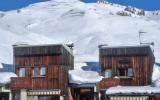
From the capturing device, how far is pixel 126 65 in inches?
1839

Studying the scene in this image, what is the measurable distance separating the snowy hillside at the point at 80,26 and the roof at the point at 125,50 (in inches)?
784

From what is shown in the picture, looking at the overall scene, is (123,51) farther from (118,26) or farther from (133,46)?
(118,26)

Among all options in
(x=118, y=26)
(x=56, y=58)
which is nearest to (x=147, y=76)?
(x=56, y=58)

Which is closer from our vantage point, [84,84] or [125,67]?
[84,84]

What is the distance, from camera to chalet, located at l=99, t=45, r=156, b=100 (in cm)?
4547

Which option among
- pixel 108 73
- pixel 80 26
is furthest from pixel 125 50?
pixel 80 26

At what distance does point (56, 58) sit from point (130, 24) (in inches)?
2849

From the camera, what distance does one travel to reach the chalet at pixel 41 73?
45.8 m

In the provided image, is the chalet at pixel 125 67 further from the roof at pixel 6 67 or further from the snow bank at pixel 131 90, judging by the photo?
the roof at pixel 6 67

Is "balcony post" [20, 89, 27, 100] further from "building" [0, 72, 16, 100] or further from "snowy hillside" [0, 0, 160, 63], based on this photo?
"snowy hillside" [0, 0, 160, 63]

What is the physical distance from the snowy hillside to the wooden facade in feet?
65.4

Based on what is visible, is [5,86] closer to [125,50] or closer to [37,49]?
[37,49]

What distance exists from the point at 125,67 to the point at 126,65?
Answer: 198 mm

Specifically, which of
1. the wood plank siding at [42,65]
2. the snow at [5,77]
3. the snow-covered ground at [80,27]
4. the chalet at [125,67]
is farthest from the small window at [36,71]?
the snow-covered ground at [80,27]
